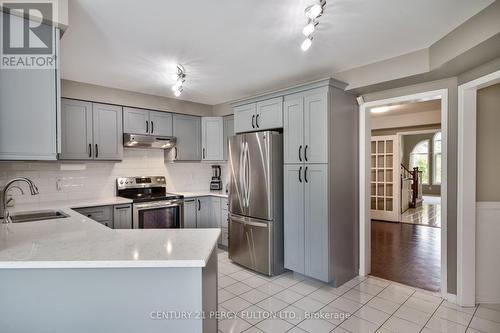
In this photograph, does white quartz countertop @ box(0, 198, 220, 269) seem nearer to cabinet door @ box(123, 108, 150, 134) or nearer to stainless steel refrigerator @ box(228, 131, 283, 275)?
stainless steel refrigerator @ box(228, 131, 283, 275)

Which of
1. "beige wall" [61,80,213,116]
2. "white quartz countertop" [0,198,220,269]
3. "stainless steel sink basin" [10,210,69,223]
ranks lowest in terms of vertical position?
"stainless steel sink basin" [10,210,69,223]

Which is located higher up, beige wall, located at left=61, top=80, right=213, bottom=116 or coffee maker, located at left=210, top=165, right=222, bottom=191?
beige wall, located at left=61, top=80, right=213, bottom=116

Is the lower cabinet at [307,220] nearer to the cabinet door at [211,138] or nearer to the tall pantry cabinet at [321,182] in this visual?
the tall pantry cabinet at [321,182]

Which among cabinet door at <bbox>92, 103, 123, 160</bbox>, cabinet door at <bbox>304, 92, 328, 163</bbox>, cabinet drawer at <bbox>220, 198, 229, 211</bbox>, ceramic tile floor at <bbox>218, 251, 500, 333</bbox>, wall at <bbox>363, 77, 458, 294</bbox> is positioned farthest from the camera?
cabinet drawer at <bbox>220, 198, 229, 211</bbox>

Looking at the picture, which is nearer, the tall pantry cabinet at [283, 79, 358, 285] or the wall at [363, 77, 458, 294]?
the wall at [363, 77, 458, 294]

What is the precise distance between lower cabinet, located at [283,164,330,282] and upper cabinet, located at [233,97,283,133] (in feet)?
1.98

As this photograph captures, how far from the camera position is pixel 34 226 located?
199 centimetres

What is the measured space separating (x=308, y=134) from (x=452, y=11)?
1.54 m

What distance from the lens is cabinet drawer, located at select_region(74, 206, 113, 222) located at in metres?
3.20

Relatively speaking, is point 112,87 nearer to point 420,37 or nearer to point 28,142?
point 28,142

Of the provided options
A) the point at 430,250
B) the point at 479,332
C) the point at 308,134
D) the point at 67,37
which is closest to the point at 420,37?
the point at 308,134

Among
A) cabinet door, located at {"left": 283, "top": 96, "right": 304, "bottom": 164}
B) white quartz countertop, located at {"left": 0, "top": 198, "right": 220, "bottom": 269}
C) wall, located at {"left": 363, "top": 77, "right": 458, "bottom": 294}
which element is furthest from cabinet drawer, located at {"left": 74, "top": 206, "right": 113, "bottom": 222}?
wall, located at {"left": 363, "top": 77, "right": 458, "bottom": 294}

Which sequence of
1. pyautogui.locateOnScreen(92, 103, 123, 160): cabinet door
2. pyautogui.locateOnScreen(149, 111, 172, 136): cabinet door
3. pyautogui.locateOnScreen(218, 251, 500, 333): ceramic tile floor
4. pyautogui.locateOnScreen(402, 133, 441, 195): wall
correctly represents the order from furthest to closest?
pyautogui.locateOnScreen(402, 133, 441, 195): wall, pyautogui.locateOnScreen(149, 111, 172, 136): cabinet door, pyautogui.locateOnScreen(92, 103, 123, 160): cabinet door, pyautogui.locateOnScreen(218, 251, 500, 333): ceramic tile floor

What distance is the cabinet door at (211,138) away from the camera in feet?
15.1
